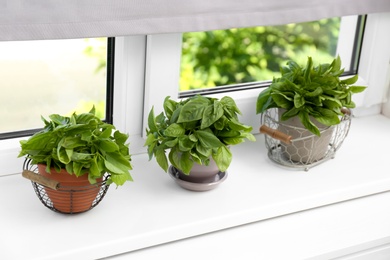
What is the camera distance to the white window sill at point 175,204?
4.24 feet

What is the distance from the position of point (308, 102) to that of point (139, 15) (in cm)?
45

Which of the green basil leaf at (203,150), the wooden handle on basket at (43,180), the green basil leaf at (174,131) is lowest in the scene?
the wooden handle on basket at (43,180)

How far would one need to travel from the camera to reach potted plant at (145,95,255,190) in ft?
4.56

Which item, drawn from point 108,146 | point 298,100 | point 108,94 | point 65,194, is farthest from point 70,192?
point 298,100

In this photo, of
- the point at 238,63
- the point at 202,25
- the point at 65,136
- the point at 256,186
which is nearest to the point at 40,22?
the point at 65,136

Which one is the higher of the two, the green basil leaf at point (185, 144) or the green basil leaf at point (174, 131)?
the green basil leaf at point (174, 131)

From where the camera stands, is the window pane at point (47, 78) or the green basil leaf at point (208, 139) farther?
the window pane at point (47, 78)

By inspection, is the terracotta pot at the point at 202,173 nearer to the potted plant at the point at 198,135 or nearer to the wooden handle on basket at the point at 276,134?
the potted plant at the point at 198,135

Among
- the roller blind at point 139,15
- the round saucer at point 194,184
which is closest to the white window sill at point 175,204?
the round saucer at point 194,184

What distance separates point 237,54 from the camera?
2.98 m

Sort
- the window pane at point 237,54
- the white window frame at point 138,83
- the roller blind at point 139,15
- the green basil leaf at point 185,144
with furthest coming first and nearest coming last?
the window pane at point 237,54, the white window frame at point 138,83, the green basil leaf at point 185,144, the roller blind at point 139,15

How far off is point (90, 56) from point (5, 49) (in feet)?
0.74

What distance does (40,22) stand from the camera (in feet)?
4.17

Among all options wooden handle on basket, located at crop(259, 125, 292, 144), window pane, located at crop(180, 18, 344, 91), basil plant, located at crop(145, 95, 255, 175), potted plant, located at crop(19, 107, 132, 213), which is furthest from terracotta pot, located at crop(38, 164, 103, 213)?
window pane, located at crop(180, 18, 344, 91)
